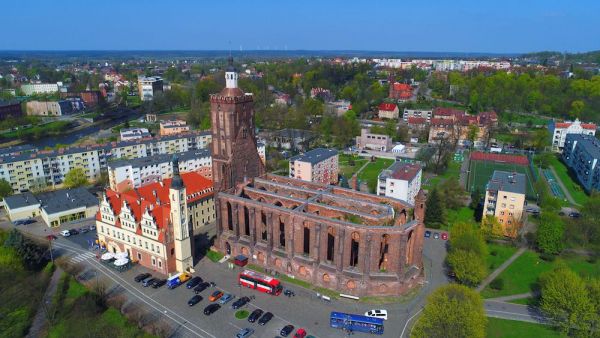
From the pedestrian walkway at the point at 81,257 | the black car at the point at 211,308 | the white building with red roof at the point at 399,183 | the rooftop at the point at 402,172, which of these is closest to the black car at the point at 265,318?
the black car at the point at 211,308

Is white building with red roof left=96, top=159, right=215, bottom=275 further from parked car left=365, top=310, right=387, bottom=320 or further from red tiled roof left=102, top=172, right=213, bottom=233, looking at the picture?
parked car left=365, top=310, right=387, bottom=320

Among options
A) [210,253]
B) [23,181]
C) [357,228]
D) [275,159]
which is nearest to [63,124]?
[23,181]

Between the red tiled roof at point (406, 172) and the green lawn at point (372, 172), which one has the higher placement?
the red tiled roof at point (406, 172)

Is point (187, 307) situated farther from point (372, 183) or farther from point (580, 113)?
point (580, 113)

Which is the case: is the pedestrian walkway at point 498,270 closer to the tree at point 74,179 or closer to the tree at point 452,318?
the tree at point 452,318

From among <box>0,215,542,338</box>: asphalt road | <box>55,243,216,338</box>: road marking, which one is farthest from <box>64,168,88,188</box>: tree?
<box>0,215,542,338</box>: asphalt road

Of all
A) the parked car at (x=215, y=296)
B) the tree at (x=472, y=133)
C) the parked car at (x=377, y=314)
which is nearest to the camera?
the parked car at (x=377, y=314)

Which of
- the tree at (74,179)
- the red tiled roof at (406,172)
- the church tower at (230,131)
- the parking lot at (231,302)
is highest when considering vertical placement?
the church tower at (230,131)
